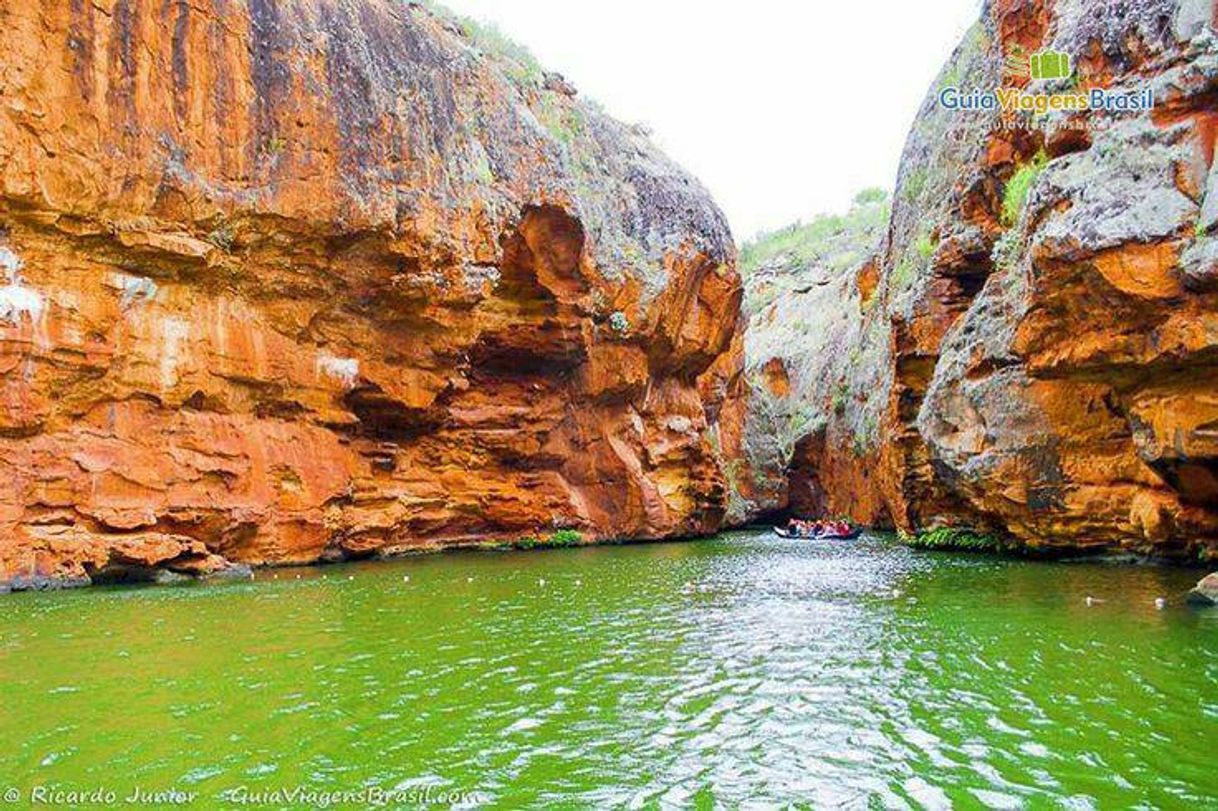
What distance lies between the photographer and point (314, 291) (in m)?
23.4

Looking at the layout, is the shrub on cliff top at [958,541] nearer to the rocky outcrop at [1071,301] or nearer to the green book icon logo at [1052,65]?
the rocky outcrop at [1071,301]

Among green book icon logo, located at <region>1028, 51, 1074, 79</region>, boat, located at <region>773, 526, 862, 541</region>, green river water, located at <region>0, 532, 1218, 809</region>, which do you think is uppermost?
green book icon logo, located at <region>1028, 51, 1074, 79</region>

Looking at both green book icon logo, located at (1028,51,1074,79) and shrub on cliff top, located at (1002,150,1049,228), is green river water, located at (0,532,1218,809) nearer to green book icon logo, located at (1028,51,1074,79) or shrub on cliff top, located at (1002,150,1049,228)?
shrub on cliff top, located at (1002,150,1049,228)

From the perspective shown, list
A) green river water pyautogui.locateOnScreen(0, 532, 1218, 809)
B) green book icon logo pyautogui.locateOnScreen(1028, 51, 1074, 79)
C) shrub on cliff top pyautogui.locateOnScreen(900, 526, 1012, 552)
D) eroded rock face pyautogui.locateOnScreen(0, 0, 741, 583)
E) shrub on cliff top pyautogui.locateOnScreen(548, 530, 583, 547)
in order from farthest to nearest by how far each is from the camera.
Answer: shrub on cliff top pyautogui.locateOnScreen(548, 530, 583, 547), shrub on cliff top pyautogui.locateOnScreen(900, 526, 1012, 552), green book icon logo pyautogui.locateOnScreen(1028, 51, 1074, 79), eroded rock face pyautogui.locateOnScreen(0, 0, 741, 583), green river water pyautogui.locateOnScreen(0, 532, 1218, 809)

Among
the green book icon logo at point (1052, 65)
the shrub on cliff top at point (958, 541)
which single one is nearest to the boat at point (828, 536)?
the shrub on cliff top at point (958, 541)

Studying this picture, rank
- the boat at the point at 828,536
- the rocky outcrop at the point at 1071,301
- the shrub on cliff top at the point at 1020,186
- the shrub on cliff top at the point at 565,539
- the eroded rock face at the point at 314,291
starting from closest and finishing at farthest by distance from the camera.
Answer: the rocky outcrop at the point at 1071,301 → the eroded rock face at the point at 314,291 → the shrub on cliff top at the point at 1020,186 → the shrub on cliff top at the point at 565,539 → the boat at the point at 828,536

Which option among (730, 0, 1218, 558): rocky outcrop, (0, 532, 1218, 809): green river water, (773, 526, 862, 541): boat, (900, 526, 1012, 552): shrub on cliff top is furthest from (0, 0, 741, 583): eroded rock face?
(730, 0, 1218, 558): rocky outcrop

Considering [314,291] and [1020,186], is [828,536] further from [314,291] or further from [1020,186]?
[314,291]

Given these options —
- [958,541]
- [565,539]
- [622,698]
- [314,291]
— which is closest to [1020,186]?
[958,541]

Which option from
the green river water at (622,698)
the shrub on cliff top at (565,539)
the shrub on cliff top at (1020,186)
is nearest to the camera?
the green river water at (622,698)

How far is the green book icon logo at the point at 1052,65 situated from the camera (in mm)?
19016

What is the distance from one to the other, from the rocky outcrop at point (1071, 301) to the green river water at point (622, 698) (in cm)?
389

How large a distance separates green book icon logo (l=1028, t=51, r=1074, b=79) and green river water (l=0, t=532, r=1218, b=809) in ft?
38.4

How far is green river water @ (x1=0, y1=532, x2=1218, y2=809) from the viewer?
6.41 meters
